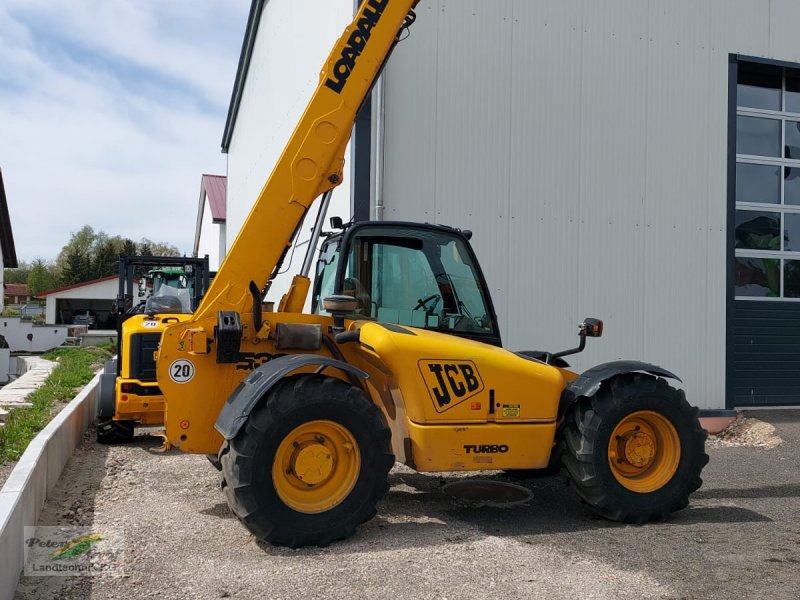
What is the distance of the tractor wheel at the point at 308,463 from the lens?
195 inches

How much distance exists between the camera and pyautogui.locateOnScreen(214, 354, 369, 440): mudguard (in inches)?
197

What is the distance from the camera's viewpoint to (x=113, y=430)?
363 inches

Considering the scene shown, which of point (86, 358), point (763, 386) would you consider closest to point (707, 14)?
point (763, 386)

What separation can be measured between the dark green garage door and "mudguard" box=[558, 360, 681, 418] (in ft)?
22.7

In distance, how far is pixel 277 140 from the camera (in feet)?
53.3

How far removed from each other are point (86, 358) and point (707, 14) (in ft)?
62.1

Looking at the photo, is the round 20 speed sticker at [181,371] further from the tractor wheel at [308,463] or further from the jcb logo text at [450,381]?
the jcb logo text at [450,381]

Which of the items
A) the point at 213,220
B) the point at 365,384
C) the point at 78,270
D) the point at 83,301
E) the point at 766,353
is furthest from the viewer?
the point at 78,270

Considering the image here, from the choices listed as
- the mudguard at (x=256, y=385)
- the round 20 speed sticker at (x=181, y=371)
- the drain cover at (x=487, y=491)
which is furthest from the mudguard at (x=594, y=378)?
the round 20 speed sticker at (x=181, y=371)

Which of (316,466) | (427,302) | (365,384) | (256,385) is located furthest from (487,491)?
(256,385)

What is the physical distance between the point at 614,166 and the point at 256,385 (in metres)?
7.98

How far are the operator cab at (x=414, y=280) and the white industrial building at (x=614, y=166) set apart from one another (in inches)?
160
